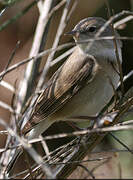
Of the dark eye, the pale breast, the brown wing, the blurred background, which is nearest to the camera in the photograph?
the pale breast

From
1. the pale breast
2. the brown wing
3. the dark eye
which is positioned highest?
the dark eye

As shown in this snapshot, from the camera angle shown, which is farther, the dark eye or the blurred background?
the blurred background

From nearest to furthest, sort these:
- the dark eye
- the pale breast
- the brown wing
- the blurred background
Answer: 1. the pale breast
2. the brown wing
3. the dark eye
4. the blurred background

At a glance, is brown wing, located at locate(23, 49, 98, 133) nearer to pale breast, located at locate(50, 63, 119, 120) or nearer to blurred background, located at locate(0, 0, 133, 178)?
pale breast, located at locate(50, 63, 119, 120)

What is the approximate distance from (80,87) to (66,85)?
0.13 meters

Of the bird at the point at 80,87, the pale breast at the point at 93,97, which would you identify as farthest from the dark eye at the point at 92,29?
the pale breast at the point at 93,97

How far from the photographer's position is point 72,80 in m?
3.25

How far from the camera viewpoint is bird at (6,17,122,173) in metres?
3.10

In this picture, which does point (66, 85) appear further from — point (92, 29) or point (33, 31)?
point (33, 31)

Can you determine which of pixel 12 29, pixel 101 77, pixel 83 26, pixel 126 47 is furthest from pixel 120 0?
pixel 101 77

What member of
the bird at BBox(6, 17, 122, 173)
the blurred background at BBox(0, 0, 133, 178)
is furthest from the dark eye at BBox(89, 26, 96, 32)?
the blurred background at BBox(0, 0, 133, 178)

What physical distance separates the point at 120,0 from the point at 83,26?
85.6 inches

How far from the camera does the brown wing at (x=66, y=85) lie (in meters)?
3.20

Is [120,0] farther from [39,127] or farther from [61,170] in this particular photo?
[61,170]
